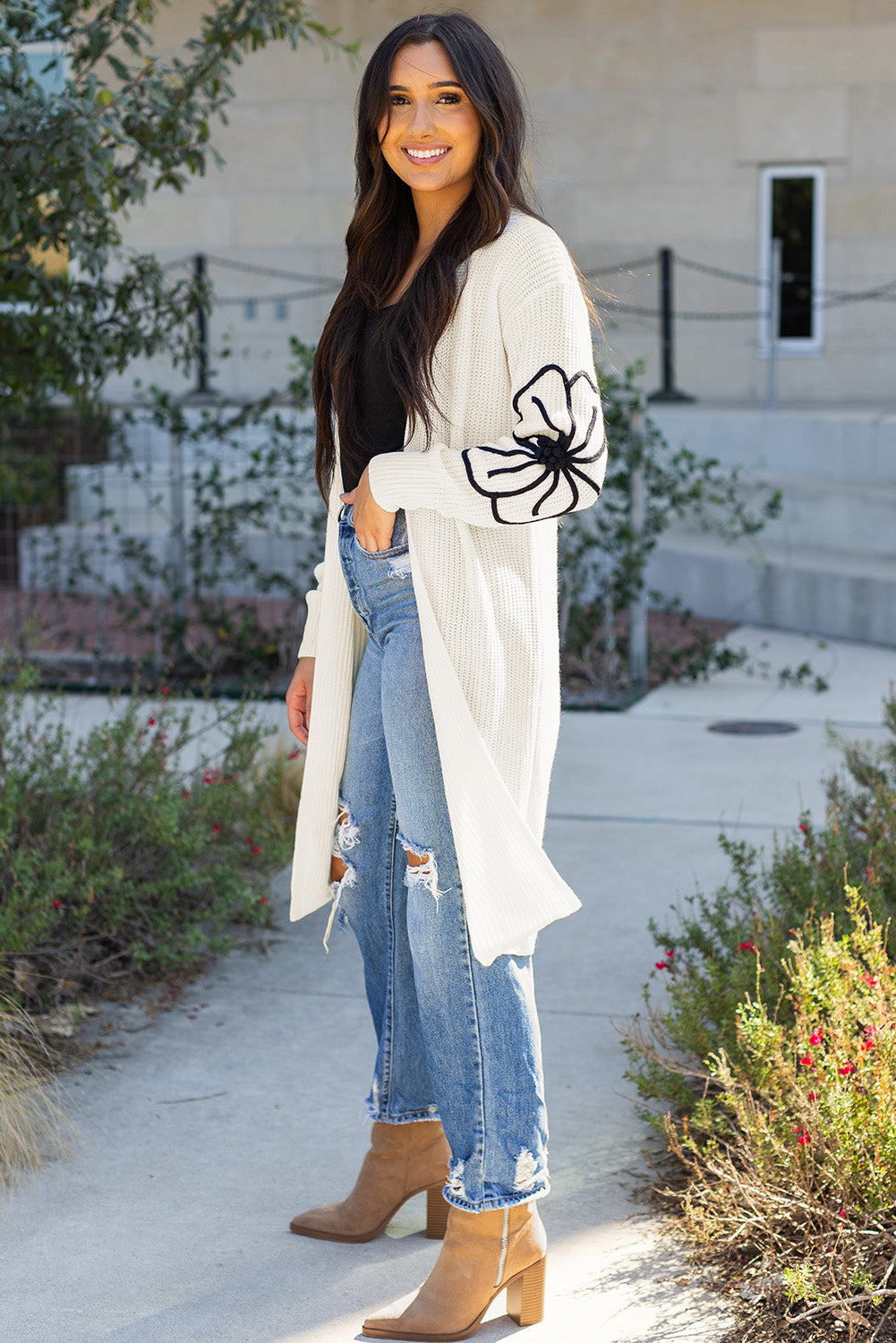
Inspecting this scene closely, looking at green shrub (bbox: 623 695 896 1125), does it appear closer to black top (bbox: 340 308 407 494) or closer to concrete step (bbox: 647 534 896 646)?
black top (bbox: 340 308 407 494)

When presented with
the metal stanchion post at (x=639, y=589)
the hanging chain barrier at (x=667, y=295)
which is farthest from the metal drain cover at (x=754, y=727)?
the hanging chain barrier at (x=667, y=295)

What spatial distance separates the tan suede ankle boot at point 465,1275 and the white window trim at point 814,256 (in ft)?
38.8

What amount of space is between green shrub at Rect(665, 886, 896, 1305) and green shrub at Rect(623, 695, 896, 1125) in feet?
0.36

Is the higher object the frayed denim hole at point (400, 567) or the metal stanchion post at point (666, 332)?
the metal stanchion post at point (666, 332)

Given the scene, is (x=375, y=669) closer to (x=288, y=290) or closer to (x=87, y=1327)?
(x=87, y=1327)

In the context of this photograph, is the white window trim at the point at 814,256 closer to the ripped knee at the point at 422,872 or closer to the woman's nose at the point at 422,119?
the woman's nose at the point at 422,119

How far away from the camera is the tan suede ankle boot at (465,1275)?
2.35m

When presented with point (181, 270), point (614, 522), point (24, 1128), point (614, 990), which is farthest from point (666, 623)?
point (181, 270)

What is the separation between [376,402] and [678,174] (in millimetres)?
11653

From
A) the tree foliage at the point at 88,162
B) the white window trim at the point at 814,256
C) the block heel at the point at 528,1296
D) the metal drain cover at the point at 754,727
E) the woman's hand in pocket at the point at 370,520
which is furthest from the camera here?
the white window trim at the point at 814,256

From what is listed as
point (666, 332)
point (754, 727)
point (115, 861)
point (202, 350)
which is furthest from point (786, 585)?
point (115, 861)

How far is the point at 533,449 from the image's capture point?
2215mm

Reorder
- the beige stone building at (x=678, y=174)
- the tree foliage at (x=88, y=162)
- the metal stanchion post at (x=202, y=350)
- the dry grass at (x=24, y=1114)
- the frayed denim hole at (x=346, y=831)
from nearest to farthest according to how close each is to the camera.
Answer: the frayed denim hole at (x=346, y=831) → the dry grass at (x=24, y=1114) → the tree foliage at (x=88, y=162) → the metal stanchion post at (x=202, y=350) → the beige stone building at (x=678, y=174)

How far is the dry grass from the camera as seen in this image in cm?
289
